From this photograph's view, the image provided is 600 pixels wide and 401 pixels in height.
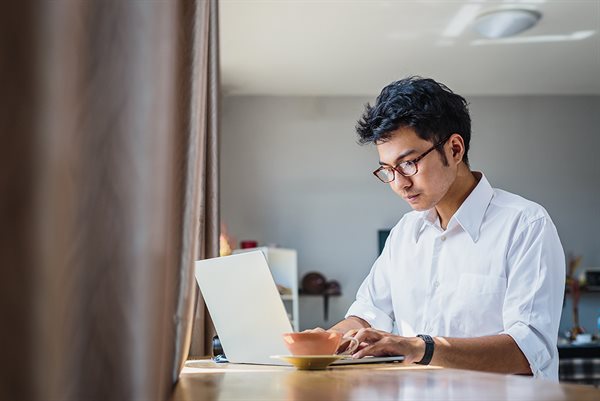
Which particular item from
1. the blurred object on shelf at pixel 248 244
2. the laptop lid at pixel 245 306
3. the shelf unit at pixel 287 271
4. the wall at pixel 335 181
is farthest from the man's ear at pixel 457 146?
the wall at pixel 335 181

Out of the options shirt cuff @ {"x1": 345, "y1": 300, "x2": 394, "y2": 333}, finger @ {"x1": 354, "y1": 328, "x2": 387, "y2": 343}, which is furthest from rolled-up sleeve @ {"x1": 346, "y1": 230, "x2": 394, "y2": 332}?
finger @ {"x1": 354, "y1": 328, "x2": 387, "y2": 343}

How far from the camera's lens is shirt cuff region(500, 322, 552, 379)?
Answer: 4.80 feet

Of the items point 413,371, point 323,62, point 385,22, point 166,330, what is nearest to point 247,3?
point 385,22

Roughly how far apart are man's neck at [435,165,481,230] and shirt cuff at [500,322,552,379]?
39 centimetres

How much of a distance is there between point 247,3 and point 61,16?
3.63 metres

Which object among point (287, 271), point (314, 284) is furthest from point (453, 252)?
point (314, 284)

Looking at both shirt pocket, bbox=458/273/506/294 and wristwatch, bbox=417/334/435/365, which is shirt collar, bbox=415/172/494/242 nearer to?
shirt pocket, bbox=458/273/506/294

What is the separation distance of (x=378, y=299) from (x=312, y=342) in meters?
0.78

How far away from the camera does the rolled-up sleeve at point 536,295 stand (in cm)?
149

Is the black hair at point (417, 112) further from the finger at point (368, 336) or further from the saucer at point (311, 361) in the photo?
the saucer at point (311, 361)

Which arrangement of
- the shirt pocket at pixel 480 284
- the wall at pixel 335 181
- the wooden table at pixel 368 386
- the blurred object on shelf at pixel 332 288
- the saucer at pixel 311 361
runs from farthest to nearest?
the wall at pixel 335 181 → the blurred object on shelf at pixel 332 288 → the shirt pocket at pixel 480 284 → the saucer at pixel 311 361 → the wooden table at pixel 368 386

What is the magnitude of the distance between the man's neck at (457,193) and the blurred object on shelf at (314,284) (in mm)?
3905

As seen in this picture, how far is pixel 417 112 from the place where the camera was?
68.2 inches

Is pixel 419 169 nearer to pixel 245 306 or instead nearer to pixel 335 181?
pixel 245 306
